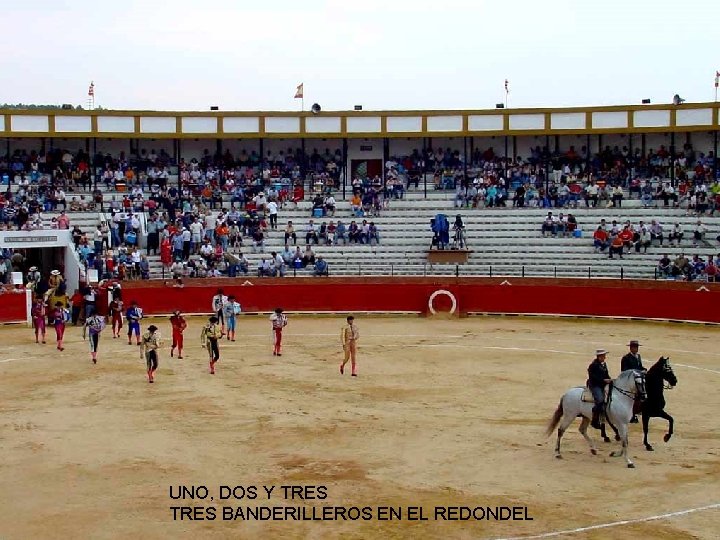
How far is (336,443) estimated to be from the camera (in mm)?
18562

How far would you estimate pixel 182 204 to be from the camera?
152ft

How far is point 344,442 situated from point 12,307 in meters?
21.5

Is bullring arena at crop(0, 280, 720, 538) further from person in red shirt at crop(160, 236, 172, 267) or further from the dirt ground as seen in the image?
person in red shirt at crop(160, 236, 172, 267)

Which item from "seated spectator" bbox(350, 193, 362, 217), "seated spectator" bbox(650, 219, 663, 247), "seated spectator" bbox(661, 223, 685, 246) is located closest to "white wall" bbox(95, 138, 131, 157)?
"seated spectator" bbox(350, 193, 362, 217)

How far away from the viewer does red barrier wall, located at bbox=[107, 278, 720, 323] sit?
37969mm

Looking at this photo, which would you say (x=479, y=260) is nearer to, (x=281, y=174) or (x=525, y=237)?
(x=525, y=237)

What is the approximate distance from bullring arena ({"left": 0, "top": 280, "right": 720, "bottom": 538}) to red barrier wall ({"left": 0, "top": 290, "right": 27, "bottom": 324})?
18.6 feet

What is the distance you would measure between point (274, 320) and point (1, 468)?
12.4 meters

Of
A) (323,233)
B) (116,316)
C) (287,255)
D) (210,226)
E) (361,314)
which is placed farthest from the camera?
(323,233)

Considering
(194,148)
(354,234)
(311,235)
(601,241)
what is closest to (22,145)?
(194,148)

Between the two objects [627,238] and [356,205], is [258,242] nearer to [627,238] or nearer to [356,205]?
[356,205]

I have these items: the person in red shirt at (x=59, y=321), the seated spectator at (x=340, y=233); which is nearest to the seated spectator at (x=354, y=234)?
the seated spectator at (x=340, y=233)

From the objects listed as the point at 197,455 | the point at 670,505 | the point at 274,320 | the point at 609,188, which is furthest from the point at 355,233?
the point at 670,505

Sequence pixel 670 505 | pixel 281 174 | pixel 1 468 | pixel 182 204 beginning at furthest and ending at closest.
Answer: pixel 281 174
pixel 182 204
pixel 1 468
pixel 670 505
